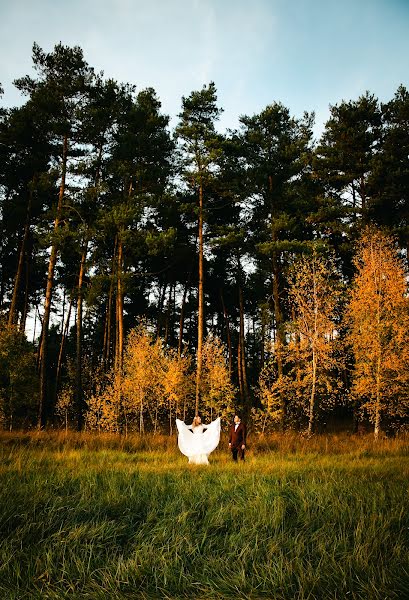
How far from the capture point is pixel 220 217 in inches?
1099

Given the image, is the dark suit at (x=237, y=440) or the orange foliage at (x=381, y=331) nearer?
the dark suit at (x=237, y=440)

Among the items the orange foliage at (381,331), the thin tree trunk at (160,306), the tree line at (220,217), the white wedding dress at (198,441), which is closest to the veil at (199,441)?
the white wedding dress at (198,441)

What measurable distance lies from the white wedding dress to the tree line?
7.65m

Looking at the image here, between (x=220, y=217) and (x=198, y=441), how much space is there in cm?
1787

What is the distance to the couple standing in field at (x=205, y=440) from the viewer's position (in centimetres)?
1302

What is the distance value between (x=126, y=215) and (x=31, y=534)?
58.2 ft

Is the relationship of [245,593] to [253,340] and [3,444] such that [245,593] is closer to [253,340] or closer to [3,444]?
[3,444]

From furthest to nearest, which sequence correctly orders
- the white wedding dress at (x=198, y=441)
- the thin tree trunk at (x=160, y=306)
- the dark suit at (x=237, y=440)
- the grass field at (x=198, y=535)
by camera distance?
the thin tree trunk at (x=160, y=306)
the white wedding dress at (x=198, y=441)
the dark suit at (x=237, y=440)
the grass field at (x=198, y=535)

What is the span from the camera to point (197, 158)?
2342 cm

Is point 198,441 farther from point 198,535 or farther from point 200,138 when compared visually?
point 200,138

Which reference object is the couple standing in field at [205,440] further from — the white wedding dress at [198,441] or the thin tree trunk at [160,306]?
the thin tree trunk at [160,306]

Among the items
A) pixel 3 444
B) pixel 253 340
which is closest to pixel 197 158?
pixel 3 444

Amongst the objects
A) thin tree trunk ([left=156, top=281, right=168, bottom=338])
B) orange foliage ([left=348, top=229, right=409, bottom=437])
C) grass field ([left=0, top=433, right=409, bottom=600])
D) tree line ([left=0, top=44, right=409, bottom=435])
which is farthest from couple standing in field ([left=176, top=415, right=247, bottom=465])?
thin tree trunk ([left=156, top=281, right=168, bottom=338])

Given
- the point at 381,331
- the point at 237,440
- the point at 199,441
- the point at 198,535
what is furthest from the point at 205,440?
the point at 381,331
